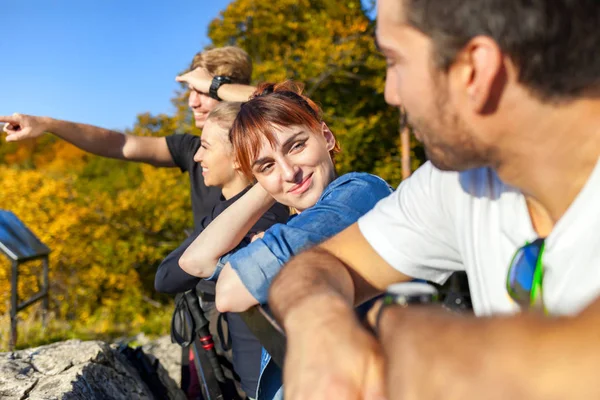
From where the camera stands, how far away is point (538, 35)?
2.97 feet

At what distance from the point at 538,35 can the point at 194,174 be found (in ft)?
9.20

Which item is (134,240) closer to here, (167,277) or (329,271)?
(167,277)

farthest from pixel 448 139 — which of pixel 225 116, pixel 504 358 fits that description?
pixel 225 116

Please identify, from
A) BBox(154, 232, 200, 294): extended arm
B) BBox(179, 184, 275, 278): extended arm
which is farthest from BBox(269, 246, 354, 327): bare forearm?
BBox(154, 232, 200, 294): extended arm

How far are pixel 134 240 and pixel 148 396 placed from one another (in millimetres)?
8519

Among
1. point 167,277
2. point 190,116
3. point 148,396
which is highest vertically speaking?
point 190,116

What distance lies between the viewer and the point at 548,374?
547 mm

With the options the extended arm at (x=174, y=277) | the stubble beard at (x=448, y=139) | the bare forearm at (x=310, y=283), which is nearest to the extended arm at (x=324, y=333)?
the bare forearm at (x=310, y=283)

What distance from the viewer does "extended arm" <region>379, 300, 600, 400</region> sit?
0.55 m

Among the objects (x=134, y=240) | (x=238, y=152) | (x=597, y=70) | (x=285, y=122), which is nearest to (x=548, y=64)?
(x=597, y=70)

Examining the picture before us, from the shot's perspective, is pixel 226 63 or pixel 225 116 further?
pixel 226 63

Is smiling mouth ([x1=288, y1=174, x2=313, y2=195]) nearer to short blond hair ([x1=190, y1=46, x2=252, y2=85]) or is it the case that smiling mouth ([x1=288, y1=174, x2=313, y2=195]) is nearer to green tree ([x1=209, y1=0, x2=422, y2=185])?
short blond hair ([x1=190, y1=46, x2=252, y2=85])

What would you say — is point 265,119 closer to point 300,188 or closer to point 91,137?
point 300,188

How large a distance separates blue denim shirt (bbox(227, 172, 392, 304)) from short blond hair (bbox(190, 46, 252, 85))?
198cm
